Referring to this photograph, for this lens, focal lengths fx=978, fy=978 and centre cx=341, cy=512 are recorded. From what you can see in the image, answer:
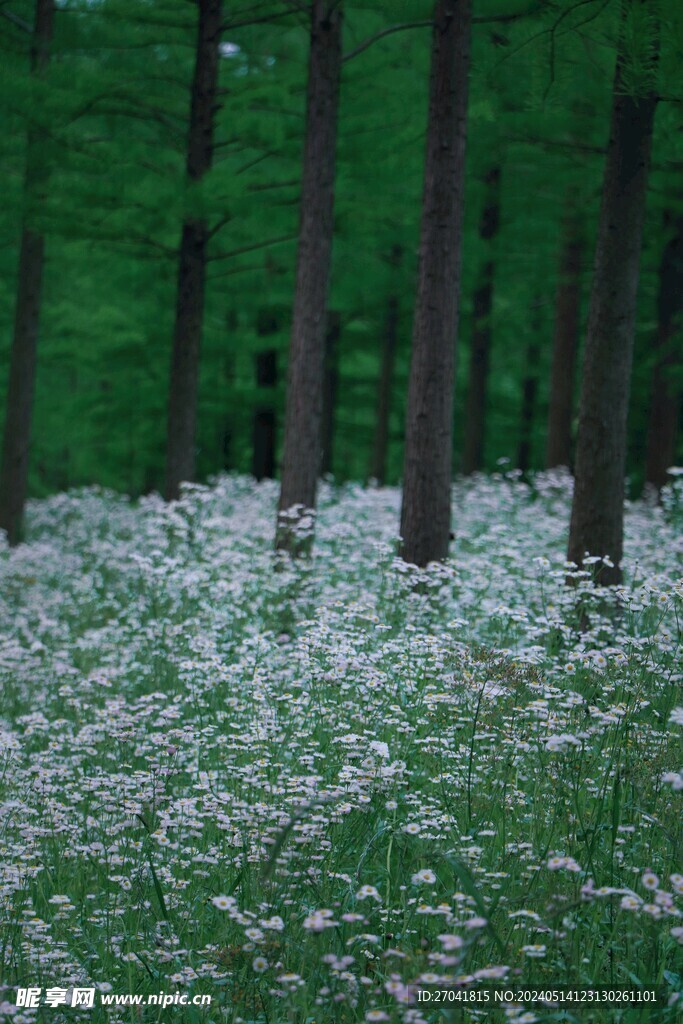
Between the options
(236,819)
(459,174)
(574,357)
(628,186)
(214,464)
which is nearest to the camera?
(236,819)

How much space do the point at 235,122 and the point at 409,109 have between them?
2.04 metres

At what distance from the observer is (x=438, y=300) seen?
27.0 feet

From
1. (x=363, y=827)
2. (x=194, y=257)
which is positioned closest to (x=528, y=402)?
(x=194, y=257)

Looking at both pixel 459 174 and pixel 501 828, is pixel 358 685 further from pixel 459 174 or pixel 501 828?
pixel 459 174

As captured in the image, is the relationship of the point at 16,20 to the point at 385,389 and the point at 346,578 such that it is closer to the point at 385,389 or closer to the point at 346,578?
the point at 385,389

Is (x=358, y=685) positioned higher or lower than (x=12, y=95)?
lower

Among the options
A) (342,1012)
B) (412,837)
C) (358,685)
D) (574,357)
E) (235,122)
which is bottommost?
(342,1012)

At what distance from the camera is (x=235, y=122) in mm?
10953

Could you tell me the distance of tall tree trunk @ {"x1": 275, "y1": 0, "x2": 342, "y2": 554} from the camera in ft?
31.6

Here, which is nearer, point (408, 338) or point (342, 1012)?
point (342, 1012)

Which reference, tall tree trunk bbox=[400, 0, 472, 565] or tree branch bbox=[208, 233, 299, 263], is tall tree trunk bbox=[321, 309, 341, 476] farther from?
tall tree trunk bbox=[400, 0, 472, 565]

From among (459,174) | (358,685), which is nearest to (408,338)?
(459,174)

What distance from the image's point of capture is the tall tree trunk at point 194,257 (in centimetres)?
1242

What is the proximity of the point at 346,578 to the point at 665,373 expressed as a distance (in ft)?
26.5
